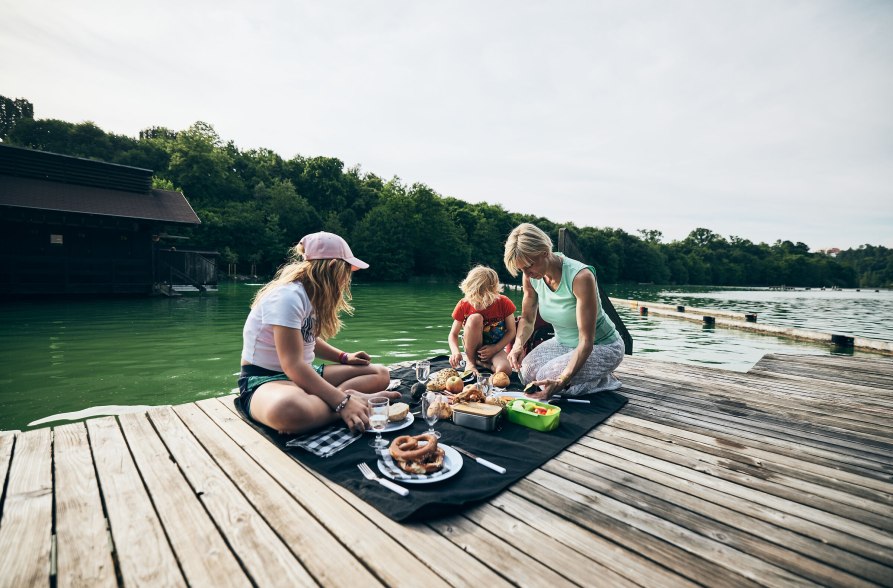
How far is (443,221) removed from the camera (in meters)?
58.9

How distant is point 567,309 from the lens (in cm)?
407

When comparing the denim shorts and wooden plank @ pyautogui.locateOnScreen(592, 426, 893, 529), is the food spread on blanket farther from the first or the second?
wooden plank @ pyautogui.locateOnScreen(592, 426, 893, 529)

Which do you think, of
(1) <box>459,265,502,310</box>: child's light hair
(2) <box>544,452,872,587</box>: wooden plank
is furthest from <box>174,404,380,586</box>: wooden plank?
(1) <box>459,265,502,310</box>: child's light hair

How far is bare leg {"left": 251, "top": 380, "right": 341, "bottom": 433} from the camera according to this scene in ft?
9.37

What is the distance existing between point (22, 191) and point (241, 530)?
23714mm

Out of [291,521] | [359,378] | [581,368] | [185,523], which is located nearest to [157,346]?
[359,378]

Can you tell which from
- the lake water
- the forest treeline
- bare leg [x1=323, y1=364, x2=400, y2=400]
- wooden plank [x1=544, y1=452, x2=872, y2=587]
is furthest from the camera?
the forest treeline

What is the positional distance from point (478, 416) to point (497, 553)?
1.39 meters

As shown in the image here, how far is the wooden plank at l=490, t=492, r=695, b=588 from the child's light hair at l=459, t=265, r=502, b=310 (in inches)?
116

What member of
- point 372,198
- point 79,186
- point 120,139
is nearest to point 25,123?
point 120,139

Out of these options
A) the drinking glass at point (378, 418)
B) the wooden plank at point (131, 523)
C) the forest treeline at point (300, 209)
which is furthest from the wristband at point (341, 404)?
the forest treeline at point (300, 209)

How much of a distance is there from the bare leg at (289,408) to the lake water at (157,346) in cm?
399

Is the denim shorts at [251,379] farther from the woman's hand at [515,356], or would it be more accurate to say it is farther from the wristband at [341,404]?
the woman's hand at [515,356]

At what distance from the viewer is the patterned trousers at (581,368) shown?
402 centimetres
